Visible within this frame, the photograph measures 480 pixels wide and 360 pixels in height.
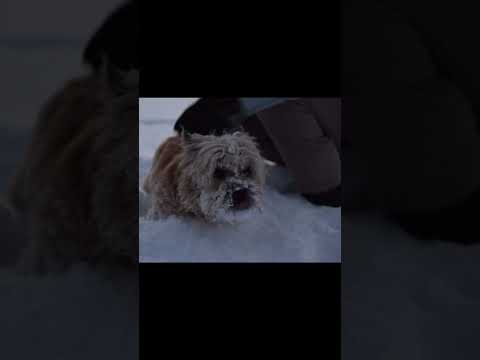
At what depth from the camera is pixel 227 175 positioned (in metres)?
0.90

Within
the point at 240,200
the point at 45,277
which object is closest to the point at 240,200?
the point at 240,200

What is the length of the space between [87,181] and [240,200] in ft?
1.18

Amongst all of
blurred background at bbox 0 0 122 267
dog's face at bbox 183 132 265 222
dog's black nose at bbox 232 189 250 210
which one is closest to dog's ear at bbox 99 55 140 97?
blurred background at bbox 0 0 122 267

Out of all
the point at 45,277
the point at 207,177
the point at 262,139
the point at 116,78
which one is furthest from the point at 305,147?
the point at 45,277

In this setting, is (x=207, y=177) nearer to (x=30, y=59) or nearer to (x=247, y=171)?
(x=247, y=171)

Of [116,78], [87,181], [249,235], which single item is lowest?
[249,235]

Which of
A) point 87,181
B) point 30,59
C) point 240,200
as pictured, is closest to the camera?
point 240,200

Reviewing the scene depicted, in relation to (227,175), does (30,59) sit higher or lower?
higher

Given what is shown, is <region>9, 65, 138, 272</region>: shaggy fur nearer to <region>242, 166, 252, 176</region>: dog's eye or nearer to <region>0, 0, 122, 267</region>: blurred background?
<region>0, 0, 122, 267</region>: blurred background

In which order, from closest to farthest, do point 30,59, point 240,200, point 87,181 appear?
point 240,200
point 87,181
point 30,59

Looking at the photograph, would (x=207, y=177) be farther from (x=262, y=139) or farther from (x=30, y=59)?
(x=30, y=59)

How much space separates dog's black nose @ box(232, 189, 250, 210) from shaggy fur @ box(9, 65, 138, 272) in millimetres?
207

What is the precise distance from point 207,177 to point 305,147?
212 millimetres

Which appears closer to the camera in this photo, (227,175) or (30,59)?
(227,175)
